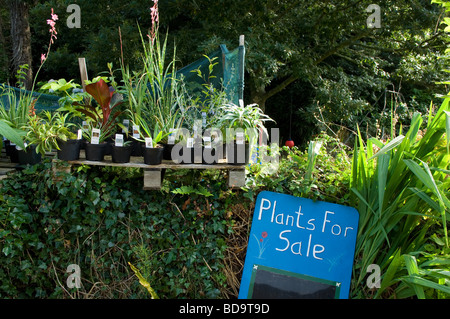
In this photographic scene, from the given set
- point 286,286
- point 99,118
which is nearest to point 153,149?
point 99,118

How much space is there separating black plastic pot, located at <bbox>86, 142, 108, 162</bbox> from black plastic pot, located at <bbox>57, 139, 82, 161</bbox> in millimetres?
61

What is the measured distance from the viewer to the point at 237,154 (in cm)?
222

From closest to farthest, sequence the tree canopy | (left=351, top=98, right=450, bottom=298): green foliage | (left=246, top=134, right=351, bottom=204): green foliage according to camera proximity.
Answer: (left=351, top=98, right=450, bottom=298): green foliage → (left=246, top=134, right=351, bottom=204): green foliage → the tree canopy

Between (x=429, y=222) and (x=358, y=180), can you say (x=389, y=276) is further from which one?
(x=358, y=180)

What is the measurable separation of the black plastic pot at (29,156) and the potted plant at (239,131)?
3.86 ft

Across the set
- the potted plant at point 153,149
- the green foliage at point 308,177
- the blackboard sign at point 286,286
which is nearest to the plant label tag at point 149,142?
the potted plant at point 153,149

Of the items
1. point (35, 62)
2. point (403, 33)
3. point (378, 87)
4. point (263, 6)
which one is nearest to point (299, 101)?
point (378, 87)

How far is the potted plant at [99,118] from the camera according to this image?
219 cm

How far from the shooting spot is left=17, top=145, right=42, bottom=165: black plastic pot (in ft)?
8.14

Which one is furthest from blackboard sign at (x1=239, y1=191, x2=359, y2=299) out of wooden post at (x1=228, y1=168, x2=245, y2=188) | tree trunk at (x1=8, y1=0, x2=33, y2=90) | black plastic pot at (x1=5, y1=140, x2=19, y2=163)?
tree trunk at (x1=8, y1=0, x2=33, y2=90)

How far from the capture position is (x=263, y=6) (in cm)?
538

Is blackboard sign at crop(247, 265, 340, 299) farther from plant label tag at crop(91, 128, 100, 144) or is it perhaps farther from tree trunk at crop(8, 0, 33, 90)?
tree trunk at crop(8, 0, 33, 90)

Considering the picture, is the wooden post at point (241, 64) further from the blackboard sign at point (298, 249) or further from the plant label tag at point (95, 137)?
the plant label tag at point (95, 137)

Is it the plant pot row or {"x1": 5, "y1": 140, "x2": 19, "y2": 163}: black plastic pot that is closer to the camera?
the plant pot row
